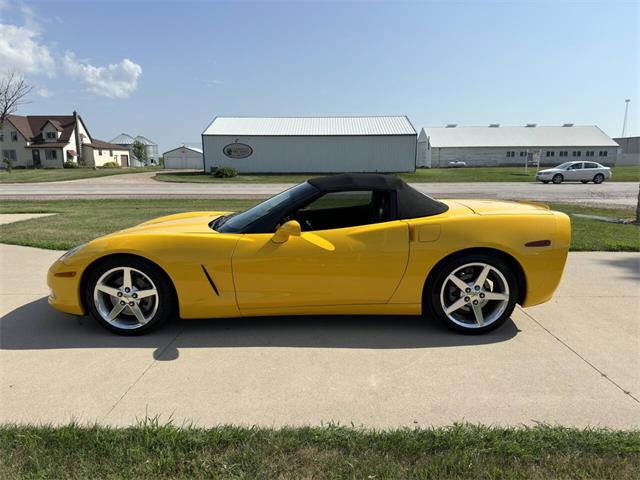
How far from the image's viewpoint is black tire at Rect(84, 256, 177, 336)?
10.8 feet

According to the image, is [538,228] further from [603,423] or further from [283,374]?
[283,374]

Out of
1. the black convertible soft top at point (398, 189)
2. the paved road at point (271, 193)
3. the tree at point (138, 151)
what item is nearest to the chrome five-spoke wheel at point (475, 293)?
the black convertible soft top at point (398, 189)

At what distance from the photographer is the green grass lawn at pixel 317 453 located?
1.91m

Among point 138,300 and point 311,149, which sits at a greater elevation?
point 311,149

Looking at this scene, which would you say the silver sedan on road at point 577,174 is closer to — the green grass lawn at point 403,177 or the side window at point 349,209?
the green grass lawn at point 403,177

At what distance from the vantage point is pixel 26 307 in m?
4.05

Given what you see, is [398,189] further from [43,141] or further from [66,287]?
[43,141]

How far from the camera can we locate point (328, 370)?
2893 millimetres

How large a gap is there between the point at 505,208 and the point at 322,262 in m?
1.73

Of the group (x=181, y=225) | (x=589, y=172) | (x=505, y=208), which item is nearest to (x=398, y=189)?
(x=505, y=208)

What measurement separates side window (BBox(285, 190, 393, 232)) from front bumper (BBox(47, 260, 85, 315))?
1.76 metres

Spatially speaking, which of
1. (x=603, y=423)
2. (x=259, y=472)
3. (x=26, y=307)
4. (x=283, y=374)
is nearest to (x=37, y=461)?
(x=259, y=472)

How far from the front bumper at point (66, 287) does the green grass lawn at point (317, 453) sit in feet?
4.16

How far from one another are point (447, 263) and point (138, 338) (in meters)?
2.54
